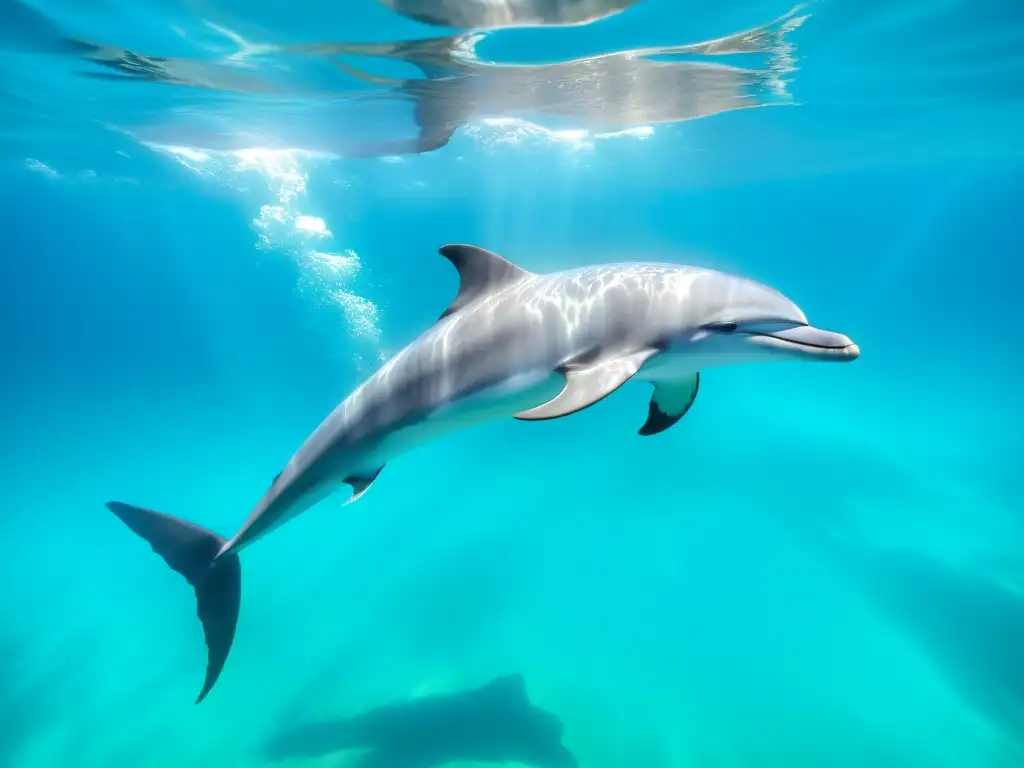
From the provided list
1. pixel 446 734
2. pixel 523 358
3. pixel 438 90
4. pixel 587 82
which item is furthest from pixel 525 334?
pixel 587 82

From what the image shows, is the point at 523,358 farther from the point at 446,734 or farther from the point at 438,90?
the point at 438,90

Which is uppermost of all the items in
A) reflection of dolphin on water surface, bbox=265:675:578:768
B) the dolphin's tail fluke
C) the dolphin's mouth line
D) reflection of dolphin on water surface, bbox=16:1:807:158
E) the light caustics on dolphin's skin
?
the light caustics on dolphin's skin

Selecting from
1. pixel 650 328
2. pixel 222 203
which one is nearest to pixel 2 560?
pixel 650 328

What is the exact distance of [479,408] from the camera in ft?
14.8

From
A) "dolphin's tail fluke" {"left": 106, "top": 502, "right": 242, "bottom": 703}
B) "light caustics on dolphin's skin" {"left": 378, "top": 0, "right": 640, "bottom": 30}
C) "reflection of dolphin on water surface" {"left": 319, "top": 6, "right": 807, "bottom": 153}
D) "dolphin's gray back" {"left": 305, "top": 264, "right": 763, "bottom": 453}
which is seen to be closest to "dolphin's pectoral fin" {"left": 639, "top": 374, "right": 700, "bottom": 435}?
"dolphin's gray back" {"left": 305, "top": 264, "right": 763, "bottom": 453}

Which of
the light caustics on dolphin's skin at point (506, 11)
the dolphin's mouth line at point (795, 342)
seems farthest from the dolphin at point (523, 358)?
the light caustics on dolphin's skin at point (506, 11)

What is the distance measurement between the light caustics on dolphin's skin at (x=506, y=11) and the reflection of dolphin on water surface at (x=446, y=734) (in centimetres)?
1027

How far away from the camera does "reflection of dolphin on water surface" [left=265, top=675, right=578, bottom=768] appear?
247 inches

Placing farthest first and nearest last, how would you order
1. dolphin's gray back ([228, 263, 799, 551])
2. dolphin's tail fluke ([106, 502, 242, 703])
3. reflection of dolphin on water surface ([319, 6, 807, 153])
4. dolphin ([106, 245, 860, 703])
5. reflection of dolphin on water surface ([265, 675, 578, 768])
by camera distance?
reflection of dolphin on water surface ([319, 6, 807, 153]) → reflection of dolphin on water surface ([265, 675, 578, 768]) → dolphin's tail fluke ([106, 502, 242, 703]) → dolphin's gray back ([228, 263, 799, 551]) → dolphin ([106, 245, 860, 703])

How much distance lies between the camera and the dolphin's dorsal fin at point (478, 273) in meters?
4.82

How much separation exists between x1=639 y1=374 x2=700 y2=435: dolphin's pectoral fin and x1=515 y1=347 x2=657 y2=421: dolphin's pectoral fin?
1081 mm

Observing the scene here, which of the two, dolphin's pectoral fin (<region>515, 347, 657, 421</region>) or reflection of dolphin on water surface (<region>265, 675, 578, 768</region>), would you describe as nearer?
dolphin's pectoral fin (<region>515, 347, 657, 421</region>)

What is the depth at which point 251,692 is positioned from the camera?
7.87m

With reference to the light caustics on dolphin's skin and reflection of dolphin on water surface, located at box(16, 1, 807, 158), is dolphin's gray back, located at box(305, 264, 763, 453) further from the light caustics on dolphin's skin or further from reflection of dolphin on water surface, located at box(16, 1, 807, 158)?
reflection of dolphin on water surface, located at box(16, 1, 807, 158)
